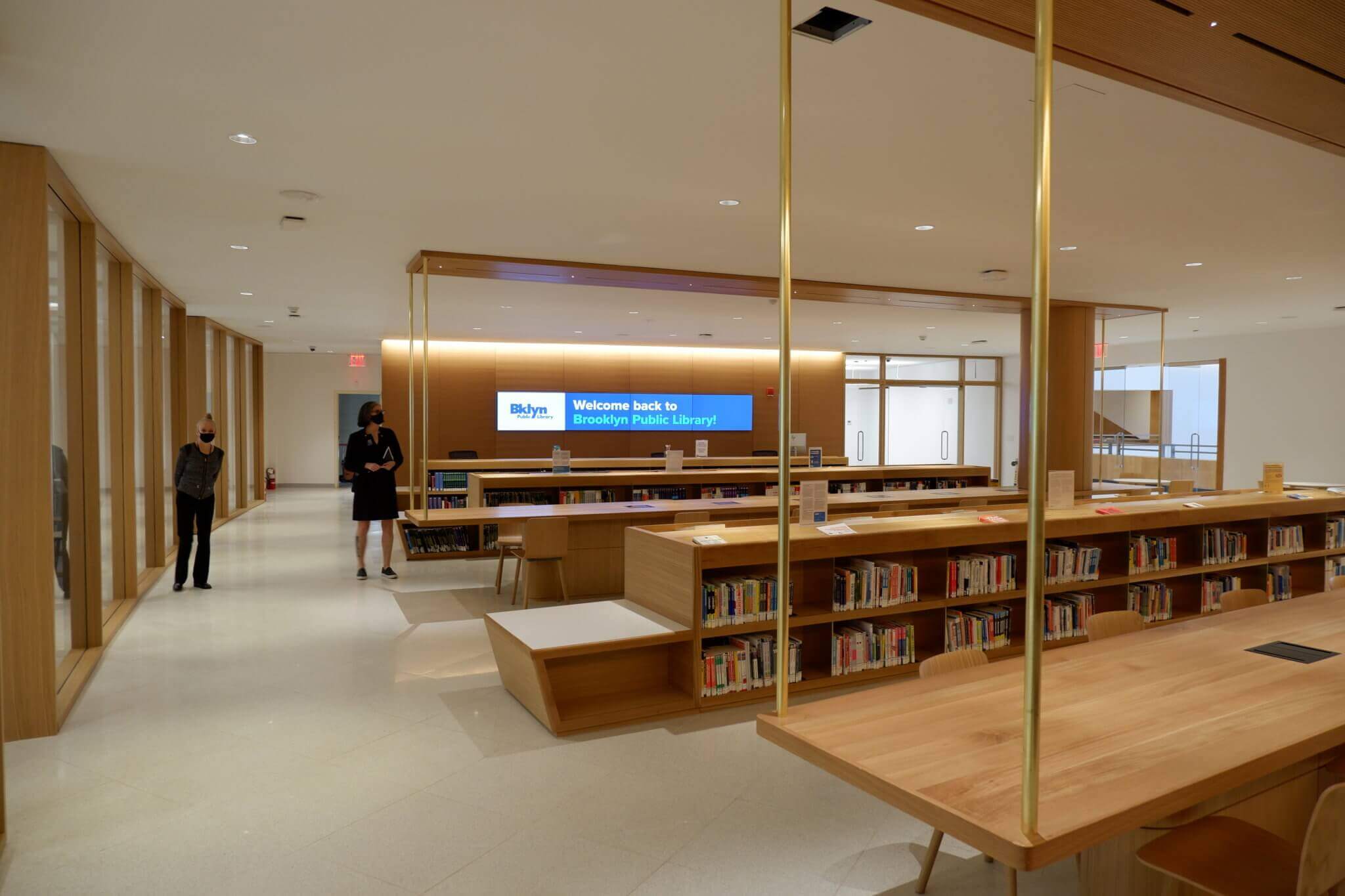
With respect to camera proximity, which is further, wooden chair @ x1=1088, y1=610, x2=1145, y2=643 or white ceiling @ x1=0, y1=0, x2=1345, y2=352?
wooden chair @ x1=1088, y1=610, x2=1145, y2=643

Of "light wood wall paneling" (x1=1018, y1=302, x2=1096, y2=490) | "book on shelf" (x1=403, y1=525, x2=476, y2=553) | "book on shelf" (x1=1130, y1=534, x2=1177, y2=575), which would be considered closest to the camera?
"book on shelf" (x1=1130, y1=534, x2=1177, y2=575)

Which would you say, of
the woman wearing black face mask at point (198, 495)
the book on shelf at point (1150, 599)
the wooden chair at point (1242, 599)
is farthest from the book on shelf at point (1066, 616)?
the woman wearing black face mask at point (198, 495)

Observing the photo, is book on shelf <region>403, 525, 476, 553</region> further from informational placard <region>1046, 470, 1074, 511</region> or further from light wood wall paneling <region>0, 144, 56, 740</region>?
informational placard <region>1046, 470, 1074, 511</region>

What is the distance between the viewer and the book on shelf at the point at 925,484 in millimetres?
11625

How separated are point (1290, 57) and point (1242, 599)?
9.24 ft

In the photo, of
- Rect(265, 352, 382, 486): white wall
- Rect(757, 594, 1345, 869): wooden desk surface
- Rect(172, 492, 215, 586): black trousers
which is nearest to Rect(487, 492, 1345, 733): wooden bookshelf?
Rect(757, 594, 1345, 869): wooden desk surface

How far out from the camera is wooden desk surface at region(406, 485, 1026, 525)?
7.22m

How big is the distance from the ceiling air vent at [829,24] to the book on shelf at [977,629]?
3.91 meters

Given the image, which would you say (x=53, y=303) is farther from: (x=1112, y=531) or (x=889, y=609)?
(x=1112, y=531)

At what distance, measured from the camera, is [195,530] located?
8.20 meters

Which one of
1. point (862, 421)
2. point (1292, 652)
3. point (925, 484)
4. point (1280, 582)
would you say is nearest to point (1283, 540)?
point (1280, 582)

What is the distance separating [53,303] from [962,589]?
5.92 m

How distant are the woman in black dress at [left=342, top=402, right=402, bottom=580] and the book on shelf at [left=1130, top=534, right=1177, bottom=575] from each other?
669cm

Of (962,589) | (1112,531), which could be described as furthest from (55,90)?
(1112,531)
